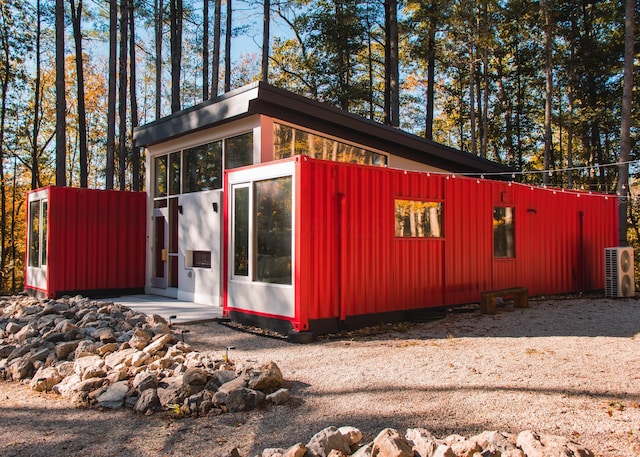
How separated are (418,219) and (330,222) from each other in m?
1.76

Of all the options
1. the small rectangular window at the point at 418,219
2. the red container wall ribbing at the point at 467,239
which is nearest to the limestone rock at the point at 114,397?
the small rectangular window at the point at 418,219

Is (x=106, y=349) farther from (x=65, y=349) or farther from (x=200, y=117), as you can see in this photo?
(x=200, y=117)

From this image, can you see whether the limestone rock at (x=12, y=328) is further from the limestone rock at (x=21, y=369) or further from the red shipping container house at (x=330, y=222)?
the red shipping container house at (x=330, y=222)

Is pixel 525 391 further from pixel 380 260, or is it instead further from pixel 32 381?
pixel 32 381

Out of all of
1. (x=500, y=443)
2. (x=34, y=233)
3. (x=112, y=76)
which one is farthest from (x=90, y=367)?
(x=112, y=76)

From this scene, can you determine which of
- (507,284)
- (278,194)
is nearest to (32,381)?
(278,194)

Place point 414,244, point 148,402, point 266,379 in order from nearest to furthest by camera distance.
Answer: point 148,402
point 266,379
point 414,244

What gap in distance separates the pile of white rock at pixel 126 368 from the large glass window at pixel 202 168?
293 centimetres

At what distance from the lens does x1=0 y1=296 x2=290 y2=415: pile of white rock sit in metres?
3.67

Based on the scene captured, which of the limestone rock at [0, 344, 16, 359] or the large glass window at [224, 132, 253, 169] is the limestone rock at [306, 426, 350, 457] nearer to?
the limestone rock at [0, 344, 16, 359]

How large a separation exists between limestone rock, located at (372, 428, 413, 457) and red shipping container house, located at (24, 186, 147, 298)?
8457mm

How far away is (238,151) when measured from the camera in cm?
824

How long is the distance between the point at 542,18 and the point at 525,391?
16203mm

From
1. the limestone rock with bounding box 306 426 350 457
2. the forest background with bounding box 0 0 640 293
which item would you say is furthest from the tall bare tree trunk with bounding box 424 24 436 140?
the limestone rock with bounding box 306 426 350 457
